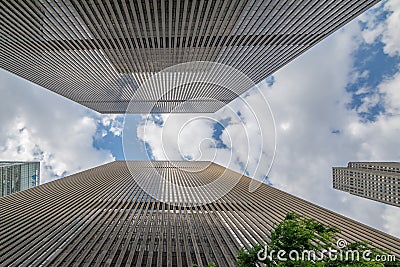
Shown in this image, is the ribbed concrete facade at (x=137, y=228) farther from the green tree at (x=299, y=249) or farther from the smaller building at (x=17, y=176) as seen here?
the smaller building at (x=17, y=176)

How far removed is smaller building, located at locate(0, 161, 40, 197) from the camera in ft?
460

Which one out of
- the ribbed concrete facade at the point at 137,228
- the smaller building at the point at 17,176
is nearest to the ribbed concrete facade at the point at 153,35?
the ribbed concrete facade at the point at 137,228

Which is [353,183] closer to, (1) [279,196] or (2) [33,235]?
(1) [279,196]

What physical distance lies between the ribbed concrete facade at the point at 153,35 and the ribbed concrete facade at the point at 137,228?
4133 cm

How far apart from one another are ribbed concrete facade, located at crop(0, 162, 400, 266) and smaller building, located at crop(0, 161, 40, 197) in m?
85.5

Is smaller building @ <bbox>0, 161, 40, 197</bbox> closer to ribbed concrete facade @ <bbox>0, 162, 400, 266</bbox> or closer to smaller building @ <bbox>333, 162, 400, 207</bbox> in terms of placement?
ribbed concrete facade @ <bbox>0, 162, 400, 266</bbox>

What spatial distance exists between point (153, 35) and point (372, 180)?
159 m

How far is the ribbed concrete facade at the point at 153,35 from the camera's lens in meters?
51.7

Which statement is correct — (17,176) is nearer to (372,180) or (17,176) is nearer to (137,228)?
(137,228)

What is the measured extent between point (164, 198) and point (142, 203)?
8210 mm

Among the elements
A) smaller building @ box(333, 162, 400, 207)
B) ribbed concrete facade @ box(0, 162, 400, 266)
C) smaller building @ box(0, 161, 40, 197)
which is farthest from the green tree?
smaller building @ box(0, 161, 40, 197)

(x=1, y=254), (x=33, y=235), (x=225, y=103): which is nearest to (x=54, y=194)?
(x=33, y=235)

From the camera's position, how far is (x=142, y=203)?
218ft

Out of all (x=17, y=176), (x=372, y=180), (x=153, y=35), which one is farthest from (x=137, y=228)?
(x=372, y=180)
